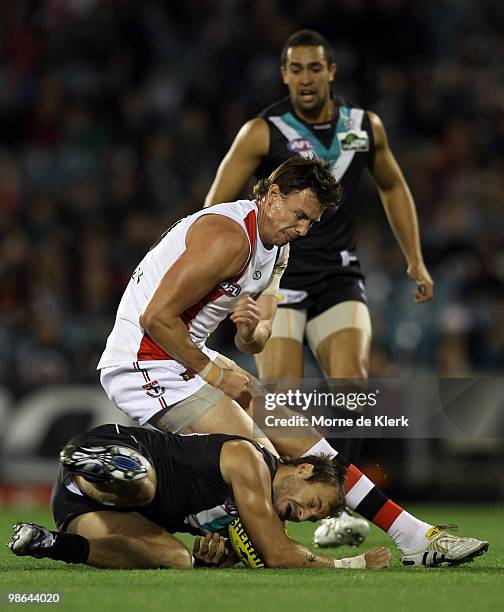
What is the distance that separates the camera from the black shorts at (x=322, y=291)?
301 inches

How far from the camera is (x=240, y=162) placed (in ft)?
24.9

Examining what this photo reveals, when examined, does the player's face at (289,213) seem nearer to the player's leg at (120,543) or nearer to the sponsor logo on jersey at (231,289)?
the sponsor logo on jersey at (231,289)

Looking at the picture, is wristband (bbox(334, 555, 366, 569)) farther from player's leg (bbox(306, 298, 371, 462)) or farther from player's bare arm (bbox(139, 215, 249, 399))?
player's leg (bbox(306, 298, 371, 462))

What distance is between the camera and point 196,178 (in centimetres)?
1383

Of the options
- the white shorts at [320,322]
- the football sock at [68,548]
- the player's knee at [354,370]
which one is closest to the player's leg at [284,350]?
the white shorts at [320,322]

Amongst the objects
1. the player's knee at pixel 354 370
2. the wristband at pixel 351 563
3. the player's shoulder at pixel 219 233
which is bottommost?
the wristband at pixel 351 563

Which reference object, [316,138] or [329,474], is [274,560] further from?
[316,138]

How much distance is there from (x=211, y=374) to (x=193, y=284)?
1.45ft

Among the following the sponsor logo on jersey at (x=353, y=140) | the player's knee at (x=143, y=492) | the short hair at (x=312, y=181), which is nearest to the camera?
the player's knee at (x=143, y=492)

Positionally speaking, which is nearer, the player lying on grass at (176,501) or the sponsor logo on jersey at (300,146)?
the player lying on grass at (176,501)

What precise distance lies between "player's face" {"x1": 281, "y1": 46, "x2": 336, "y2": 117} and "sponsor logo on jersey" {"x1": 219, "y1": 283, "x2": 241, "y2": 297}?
191 cm

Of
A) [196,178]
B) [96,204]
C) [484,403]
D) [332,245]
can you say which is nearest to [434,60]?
[196,178]

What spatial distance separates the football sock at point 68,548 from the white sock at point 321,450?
117 cm

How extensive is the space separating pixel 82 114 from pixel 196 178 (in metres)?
1.69
